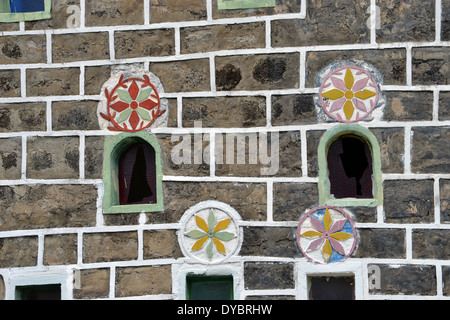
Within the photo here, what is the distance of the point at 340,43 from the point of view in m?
11.0

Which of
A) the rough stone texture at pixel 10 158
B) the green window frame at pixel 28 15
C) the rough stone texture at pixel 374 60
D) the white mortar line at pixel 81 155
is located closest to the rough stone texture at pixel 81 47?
the green window frame at pixel 28 15

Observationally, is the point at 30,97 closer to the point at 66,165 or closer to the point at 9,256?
the point at 66,165

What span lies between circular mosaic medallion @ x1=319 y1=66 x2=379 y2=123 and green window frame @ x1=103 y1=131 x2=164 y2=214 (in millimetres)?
1903

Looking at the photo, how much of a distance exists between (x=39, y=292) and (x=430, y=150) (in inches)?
178

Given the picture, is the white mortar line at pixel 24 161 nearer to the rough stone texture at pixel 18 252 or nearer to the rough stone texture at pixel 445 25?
the rough stone texture at pixel 18 252

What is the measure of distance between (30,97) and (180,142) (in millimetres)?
1761

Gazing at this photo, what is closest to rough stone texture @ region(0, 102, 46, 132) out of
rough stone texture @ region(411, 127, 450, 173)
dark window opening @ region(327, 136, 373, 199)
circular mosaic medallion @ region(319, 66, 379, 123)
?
circular mosaic medallion @ region(319, 66, 379, 123)

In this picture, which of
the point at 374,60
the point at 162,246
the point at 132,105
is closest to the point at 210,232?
the point at 162,246

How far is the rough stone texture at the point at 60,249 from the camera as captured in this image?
36.2ft

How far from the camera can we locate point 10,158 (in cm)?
1123

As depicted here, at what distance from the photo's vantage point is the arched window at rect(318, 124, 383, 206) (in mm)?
10805

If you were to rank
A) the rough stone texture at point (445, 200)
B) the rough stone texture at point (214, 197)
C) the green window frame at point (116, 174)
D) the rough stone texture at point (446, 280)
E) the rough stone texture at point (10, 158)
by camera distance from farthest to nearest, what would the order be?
the rough stone texture at point (10, 158)
the green window frame at point (116, 174)
the rough stone texture at point (214, 197)
the rough stone texture at point (445, 200)
the rough stone texture at point (446, 280)

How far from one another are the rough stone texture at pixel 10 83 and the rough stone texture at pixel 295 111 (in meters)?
2.87

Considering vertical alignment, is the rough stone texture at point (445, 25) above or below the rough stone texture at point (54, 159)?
above
